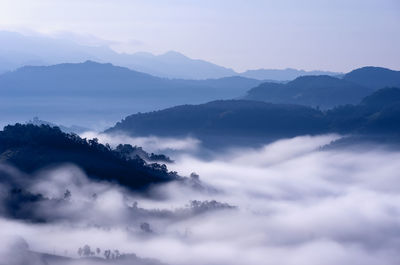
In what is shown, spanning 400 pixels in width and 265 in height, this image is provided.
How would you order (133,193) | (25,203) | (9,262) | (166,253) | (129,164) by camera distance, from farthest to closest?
(129,164)
(133,193)
(25,203)
(166,253)
(9,262)

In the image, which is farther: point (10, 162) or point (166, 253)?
point (10, 162)

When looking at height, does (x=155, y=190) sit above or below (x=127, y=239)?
above

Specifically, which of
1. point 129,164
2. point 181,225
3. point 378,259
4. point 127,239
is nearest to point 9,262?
point 127,239

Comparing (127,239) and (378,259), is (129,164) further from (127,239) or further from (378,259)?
(378,259)

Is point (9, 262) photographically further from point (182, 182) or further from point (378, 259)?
point (378, 259)

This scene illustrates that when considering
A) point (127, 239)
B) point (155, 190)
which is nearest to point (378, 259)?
point (155, 190)

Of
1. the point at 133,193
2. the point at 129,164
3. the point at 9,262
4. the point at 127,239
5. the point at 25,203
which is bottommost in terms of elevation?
the point at 9,262

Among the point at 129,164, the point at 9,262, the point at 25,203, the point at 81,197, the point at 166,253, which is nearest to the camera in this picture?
the point at 9,262
